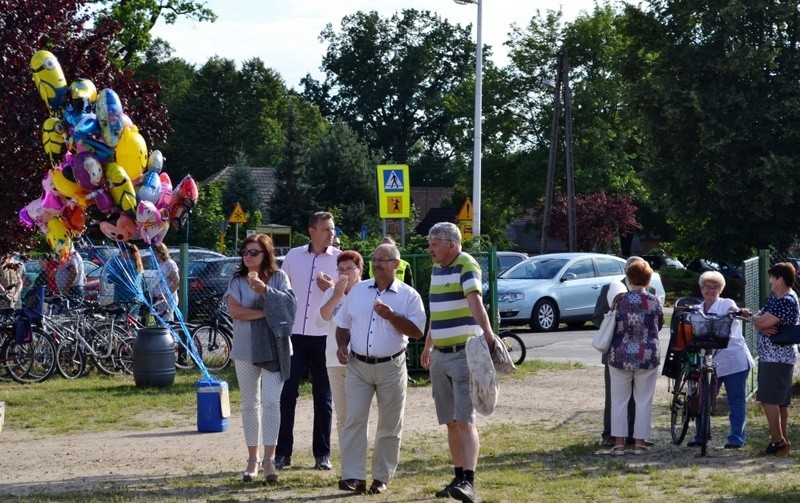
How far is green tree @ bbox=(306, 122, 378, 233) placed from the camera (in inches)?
2232

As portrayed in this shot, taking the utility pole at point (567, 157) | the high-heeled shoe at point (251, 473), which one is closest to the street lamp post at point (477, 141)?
the utility pole at point (567, 157)

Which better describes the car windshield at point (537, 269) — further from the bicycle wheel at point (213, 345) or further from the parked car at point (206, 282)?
the bicycle wheel at point (213, 345)

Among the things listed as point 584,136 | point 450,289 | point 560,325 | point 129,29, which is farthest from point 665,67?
point 450,289

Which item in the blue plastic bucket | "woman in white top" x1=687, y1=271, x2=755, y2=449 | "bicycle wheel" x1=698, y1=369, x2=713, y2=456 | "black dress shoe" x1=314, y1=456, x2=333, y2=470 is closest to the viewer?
"black dress shoe" x1=314, y1=456, x2=333, y2=470

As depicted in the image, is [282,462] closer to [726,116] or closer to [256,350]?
[256,350]

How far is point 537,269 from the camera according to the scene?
26.4 metres

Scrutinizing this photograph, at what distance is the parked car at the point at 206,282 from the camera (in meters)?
22.0

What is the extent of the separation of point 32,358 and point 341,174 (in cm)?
4006

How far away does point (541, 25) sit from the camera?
199ft

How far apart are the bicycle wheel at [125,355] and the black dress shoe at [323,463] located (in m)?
8.11

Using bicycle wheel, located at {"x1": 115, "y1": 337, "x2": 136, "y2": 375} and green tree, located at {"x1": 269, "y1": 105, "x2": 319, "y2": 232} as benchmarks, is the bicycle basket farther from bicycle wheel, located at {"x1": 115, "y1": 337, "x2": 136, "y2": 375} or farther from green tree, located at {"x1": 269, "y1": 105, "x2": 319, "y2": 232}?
green tree, located at {"x1": 269, "y1": 105, "x2": 319, "y2": 232}

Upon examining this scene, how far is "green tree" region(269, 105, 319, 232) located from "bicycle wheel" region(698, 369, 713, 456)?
45.7 m

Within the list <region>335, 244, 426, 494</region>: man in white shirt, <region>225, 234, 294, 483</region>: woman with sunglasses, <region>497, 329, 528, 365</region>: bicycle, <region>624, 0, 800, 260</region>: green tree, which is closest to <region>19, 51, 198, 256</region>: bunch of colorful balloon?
<region>225, 234, 294, 483</region>: woman with sunglasses

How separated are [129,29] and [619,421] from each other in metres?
26.0
